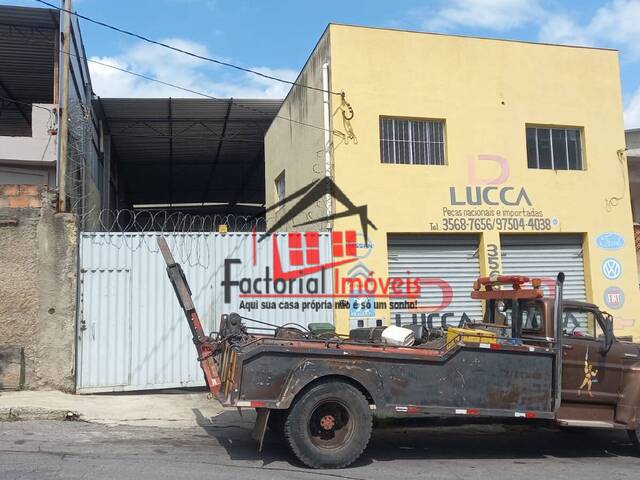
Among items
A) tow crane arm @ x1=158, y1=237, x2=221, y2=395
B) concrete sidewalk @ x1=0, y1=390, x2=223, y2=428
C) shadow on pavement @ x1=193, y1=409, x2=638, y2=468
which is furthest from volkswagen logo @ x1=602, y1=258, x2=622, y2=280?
tow crane arm @ x1=158, y1=237, x2=221, y2=395

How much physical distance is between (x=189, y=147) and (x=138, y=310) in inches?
492

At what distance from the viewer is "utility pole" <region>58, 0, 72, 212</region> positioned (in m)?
10.3

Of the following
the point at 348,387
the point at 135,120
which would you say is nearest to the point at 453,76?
the point at 348,387

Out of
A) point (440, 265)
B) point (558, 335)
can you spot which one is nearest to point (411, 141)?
point (440, 265)

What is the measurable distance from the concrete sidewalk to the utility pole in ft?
10.2

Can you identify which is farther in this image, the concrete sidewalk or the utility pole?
the utility pole

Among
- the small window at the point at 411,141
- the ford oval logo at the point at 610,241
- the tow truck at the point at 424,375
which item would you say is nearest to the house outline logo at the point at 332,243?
the small window at the point at 411,141

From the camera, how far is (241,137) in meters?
20.5

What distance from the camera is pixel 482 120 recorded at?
12.5 metres

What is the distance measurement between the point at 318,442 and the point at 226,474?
1020mm

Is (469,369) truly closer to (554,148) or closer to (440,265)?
(440,265)

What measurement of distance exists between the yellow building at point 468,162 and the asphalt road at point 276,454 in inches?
140

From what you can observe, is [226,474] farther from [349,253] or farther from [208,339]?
[349,253]

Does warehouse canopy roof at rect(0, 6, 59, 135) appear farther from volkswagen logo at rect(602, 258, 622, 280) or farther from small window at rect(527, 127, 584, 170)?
volkswagen logo at rect(602, 258, 622, 280)
